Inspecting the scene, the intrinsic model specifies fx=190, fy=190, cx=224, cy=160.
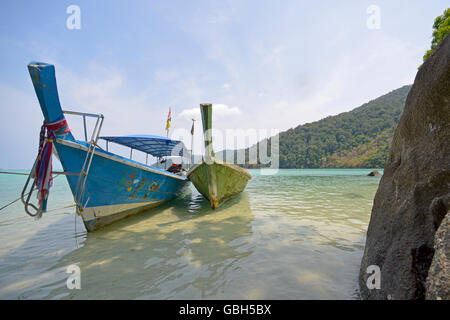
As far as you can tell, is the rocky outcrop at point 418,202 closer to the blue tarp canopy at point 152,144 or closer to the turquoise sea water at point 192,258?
the turquoise sea water at point 192,258

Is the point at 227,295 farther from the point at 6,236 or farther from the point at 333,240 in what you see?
the point at 6,236

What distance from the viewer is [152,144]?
374 inches

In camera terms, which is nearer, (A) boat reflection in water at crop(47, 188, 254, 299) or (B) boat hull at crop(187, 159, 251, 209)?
(A) boat reflection in water at crop(47, 188, 254, 299)

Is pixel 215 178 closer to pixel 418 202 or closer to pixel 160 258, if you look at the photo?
pixel 160 258

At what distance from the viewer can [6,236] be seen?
4.95 metres

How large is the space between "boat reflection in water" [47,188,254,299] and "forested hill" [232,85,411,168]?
219 feet

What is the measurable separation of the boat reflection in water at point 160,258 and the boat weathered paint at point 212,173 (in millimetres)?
1517

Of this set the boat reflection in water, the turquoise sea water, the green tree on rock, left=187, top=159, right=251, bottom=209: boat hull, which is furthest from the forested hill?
the boat reflection in water

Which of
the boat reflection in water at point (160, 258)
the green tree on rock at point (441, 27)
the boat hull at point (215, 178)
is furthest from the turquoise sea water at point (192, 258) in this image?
the green tree on rock at point (441, 27)

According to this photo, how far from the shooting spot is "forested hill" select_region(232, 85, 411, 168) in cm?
5997

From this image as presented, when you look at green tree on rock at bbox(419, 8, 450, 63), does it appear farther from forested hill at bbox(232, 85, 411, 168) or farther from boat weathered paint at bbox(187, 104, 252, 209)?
forested hill at bbox(232, 85, 411, 168)

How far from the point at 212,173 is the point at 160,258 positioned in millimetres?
3751
